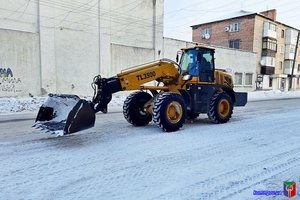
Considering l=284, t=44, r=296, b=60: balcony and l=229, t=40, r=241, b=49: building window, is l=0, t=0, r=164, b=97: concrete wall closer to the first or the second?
l=229, t=40, r=241, b=49: building window

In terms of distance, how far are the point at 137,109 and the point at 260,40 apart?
37.2 meters

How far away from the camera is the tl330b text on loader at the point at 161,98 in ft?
20.7

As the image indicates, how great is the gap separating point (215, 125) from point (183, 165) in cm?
420

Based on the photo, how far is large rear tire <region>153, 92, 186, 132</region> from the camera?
7.23 meters

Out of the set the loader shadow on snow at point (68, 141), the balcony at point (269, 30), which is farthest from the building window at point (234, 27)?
the loader shadow on snow at point (68, 141)

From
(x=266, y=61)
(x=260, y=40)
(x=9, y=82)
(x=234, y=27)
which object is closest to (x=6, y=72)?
(x=9, y=82)

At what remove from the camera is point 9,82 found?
17828mm

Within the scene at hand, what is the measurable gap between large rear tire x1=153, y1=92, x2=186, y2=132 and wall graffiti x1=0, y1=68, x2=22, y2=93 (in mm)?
13631

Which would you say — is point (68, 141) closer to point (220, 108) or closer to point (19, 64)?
point (220, 108)

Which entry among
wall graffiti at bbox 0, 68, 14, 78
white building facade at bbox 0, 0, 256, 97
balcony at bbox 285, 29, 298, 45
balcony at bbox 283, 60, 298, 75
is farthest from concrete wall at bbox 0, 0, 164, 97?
balcony at bbox 283, 60, 298, 75

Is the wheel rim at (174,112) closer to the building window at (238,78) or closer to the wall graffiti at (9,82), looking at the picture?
the wall graffiti at (9,82)

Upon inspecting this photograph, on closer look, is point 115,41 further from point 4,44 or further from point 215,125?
point 215,125

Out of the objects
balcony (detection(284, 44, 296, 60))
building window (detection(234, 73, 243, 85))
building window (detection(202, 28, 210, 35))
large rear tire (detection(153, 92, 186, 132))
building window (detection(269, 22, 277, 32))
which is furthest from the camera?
balcony (detection(284, 44, 296, 60))

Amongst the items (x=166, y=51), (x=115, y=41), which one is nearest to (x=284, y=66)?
(x=166, y=51)
